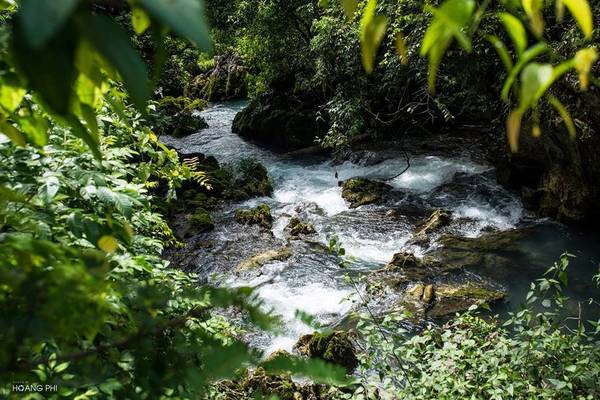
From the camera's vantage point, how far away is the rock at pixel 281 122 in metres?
14.1

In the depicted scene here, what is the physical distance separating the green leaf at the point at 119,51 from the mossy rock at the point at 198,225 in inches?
330

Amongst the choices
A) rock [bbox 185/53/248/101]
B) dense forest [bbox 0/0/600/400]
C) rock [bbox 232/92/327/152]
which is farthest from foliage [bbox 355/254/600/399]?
rock [bbox 185/53/248/101]

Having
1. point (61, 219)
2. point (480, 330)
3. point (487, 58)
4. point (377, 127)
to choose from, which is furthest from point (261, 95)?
point (61, 219)

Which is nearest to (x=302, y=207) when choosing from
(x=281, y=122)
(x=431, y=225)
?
(x=431, y=225)

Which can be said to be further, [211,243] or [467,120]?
[467,120]

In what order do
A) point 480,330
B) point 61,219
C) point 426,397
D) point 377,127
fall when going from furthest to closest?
point 377,127, point 480,330, point 426,397, point 61,219

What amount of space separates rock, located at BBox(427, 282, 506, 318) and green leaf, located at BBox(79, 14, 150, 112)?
598 cm

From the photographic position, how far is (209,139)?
49.0 ft

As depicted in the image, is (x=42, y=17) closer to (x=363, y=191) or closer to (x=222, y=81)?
(x=363, y=191)

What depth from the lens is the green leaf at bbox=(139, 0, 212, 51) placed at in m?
0.34

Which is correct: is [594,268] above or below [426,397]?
below

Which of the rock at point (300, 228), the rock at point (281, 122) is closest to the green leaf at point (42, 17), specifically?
the rock at point (300, 228)

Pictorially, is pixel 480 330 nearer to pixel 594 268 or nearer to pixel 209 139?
pixel 594 268

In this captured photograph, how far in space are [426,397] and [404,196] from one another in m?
7.45
